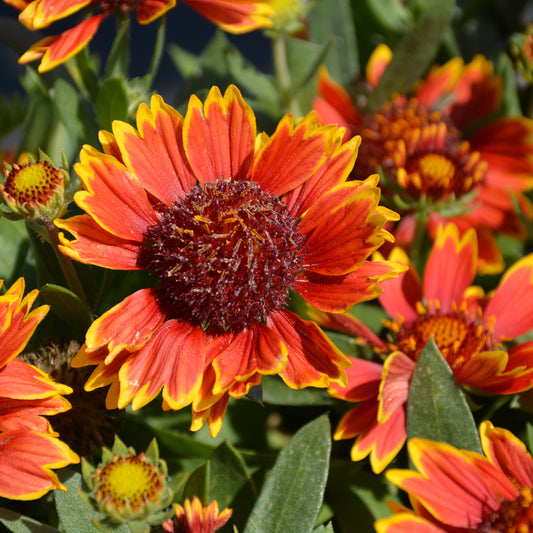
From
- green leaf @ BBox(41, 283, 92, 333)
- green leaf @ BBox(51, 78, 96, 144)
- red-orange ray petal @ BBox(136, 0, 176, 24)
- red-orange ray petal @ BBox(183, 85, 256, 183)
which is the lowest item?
green leaf @ BBox(41, 283, 92, 333)

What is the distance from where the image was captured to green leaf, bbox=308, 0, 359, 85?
126cm

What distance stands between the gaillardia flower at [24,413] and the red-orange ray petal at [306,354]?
0.21 metres

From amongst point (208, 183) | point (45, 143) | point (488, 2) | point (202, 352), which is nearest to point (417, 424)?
point (202, 352)

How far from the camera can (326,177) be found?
2.42ft

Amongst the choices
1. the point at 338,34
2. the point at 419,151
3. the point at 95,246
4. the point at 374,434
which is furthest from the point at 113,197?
the point at 338,34

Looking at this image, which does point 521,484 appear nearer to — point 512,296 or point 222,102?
point 512,296

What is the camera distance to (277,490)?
700 mm

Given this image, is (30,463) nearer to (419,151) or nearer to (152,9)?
(152,9)

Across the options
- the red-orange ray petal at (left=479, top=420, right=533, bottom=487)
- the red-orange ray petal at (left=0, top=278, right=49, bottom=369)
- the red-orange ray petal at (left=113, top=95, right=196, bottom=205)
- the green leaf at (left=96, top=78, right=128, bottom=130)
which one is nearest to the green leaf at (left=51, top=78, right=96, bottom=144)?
the green leaf at (left=96, top=78, right=128, bottom=130)

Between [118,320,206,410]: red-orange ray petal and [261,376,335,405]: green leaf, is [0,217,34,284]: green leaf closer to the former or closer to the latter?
[118,320,206,410]: red-orange ray petal

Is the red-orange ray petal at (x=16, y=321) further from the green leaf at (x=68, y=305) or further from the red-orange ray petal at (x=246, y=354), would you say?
the red-orange ray petal at (x=246, y=354)

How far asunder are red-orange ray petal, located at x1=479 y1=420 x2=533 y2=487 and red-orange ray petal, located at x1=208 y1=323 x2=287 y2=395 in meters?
0.22

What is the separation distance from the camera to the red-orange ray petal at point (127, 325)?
0.63 meters

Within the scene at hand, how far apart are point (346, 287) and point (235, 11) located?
40cm
